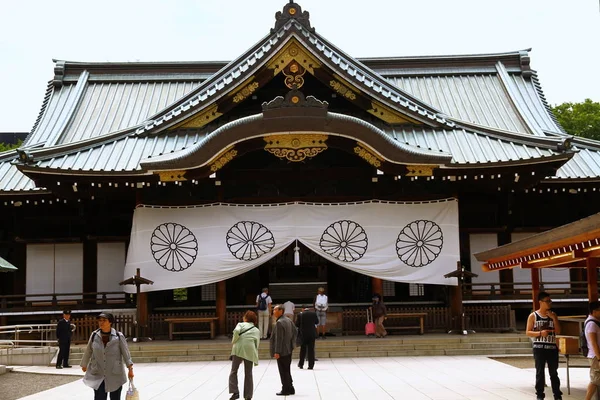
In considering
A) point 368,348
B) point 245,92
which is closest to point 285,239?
point 368,348

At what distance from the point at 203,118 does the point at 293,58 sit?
315 cm

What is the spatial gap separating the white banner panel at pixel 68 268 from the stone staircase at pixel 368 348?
3708 millimetres

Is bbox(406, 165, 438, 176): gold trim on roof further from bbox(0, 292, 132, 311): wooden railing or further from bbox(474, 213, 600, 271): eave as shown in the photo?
bbox(0, 292, 132, 311): wooden railing

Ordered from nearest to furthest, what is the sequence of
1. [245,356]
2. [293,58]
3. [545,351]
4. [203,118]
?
1. [545,351]
2. [245,356]
3. [293,58]
4. [203,118]

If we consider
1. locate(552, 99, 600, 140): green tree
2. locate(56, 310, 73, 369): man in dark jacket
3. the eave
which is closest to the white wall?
locate(56, 310, 73, 369): man in dark jacket

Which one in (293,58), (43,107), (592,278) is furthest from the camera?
(43,107)

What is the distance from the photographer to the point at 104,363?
920cm

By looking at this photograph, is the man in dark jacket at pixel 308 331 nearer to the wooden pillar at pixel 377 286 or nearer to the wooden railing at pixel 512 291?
the wooden pillar at pixel 377 286

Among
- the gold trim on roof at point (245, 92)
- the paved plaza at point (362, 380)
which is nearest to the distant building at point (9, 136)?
the gold trim on roof at point (245, 92)

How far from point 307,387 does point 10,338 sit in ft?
36.2

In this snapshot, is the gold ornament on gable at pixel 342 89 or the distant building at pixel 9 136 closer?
the gold ornament on gable at pixel 342 89

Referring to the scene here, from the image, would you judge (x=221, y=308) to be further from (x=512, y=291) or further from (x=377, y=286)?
(x=512, y=291)

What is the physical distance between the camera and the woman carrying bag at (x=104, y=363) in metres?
9.17

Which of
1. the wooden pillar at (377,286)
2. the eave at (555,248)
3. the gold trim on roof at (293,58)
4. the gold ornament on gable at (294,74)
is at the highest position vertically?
the gold trim on roof at (293,58)
